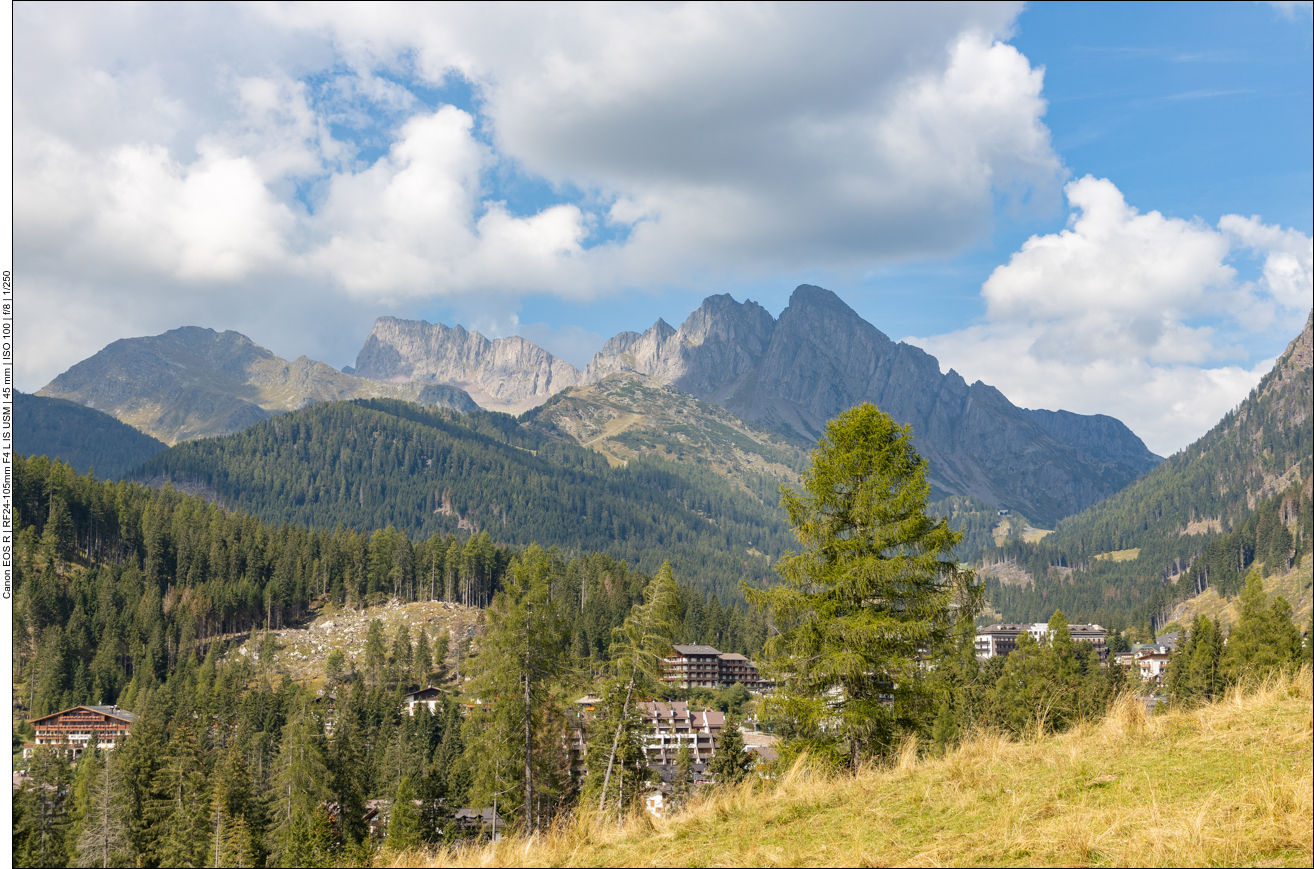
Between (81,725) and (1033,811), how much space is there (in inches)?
5091

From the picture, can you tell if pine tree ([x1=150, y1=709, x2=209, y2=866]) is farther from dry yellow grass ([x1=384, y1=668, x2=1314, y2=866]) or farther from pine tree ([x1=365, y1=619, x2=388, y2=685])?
dry yellow grass ([x1=384, y1=668, x2=1314, y2=866])

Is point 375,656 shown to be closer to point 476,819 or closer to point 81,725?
point 81,725

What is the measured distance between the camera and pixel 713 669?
474 ft

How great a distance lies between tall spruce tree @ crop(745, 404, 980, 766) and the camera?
827 inches

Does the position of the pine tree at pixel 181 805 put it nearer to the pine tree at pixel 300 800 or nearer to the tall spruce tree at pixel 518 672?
the pine tree at pixel 300 800

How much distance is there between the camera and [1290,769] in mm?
9844

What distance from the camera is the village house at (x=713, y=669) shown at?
142m

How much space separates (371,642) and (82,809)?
5287cm

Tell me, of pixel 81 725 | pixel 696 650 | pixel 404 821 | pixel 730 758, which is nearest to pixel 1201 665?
pixel 730 758

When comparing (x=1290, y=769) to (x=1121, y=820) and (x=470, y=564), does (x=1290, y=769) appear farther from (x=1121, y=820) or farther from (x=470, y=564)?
(x=470, y=564)

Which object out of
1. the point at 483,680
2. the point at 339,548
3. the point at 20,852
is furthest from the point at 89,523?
the point at 483,680

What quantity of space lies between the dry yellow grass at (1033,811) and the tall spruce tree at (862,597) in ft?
22.0

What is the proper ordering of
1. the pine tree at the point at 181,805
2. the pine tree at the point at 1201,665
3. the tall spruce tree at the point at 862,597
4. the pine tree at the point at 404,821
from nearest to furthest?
1. the tall spruce tree at the point at 862,597
2. the pine tree at the point at 404,821
3. the pine tree at the point at 181,805
4. the pine tree at the point at 1201,665

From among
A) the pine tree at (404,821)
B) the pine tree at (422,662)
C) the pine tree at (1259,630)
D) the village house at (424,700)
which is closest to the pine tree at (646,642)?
the pine tree at (404,821)
